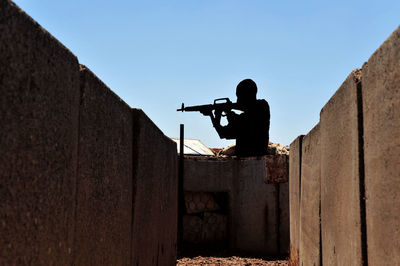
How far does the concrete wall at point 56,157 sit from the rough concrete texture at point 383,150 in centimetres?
103

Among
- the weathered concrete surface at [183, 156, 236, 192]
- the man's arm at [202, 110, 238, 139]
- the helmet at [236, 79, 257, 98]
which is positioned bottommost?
the weathered concrete surface at [183, 156, 236, 192]

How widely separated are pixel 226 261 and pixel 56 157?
21.8 feet

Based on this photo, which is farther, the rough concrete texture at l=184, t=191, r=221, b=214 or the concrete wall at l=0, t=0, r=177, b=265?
the rough concrete texture at l=184, t=191, r=221, b=214

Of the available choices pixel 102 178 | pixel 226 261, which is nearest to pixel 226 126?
pixel 226 261

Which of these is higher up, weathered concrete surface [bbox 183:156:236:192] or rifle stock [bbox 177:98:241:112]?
rifle stock [bbox 177:98:241:112]

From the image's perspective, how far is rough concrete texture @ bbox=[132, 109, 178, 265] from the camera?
9.70ft

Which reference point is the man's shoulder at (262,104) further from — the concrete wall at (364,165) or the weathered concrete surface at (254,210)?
the concrete wall at (364,165)

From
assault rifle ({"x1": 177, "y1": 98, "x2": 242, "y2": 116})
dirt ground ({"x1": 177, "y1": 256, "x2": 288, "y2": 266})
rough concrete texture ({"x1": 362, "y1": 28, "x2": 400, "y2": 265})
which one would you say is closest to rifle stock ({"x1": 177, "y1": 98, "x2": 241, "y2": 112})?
assault rifle ({"x1": 177, "y1": 98, "x2": 242, "y2": 116})

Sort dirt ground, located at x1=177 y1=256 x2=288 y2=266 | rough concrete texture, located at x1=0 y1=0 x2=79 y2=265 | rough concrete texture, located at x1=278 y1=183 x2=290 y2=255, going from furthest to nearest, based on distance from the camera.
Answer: rough concrete texture, located at x1=278 y1=183 x2=290 y2=255 → dirt ground, located at x1=177 y1=256 x2=288 y2=266 → rough concrete texture, located at x1=0 y1=0 x2=79 y2=265

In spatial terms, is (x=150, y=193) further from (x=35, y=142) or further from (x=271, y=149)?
(x=271, y=149)

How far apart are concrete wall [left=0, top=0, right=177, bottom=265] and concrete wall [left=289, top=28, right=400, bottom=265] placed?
1.04 m

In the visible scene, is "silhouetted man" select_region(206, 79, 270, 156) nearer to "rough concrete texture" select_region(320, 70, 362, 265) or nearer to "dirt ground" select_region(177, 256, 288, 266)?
"dirt ground" select_region(177, 256, 288, 266)

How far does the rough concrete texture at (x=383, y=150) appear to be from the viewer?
57.3 inches

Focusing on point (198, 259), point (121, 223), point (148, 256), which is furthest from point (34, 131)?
point (198, 259)
